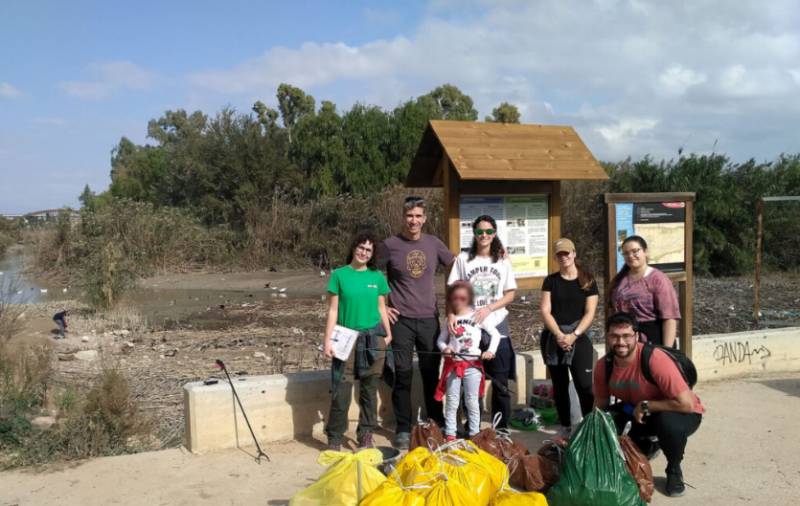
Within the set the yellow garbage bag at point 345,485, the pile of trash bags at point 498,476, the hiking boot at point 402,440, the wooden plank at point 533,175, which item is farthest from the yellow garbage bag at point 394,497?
the wooden plank at point 533,175

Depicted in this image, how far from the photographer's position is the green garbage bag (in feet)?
12.2

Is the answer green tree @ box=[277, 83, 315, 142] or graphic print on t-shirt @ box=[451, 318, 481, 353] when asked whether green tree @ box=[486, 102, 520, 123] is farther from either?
graphic print on t-shirt @ box=[451, 318, 481, 353]

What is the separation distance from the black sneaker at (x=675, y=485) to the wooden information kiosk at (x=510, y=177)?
120 inches

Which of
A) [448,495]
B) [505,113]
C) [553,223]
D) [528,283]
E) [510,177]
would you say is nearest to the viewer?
[448,495]

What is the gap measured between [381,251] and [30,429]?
118 inches

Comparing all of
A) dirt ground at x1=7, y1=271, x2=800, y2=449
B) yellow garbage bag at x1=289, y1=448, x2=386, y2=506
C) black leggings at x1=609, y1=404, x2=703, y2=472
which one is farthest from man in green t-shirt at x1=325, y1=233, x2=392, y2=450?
black leggings at x1=609, y1=404, x2=703, y2=472

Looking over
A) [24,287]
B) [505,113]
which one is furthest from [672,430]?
[505,113]

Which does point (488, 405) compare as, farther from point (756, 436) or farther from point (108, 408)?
point (108, 408)

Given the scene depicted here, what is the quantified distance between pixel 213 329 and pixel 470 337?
7.78m

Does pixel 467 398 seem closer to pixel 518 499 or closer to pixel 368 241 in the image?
pixel 368 241

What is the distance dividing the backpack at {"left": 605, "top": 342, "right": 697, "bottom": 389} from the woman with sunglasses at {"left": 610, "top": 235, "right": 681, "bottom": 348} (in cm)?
57

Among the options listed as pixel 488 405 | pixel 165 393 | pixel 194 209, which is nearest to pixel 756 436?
pixel 488 405

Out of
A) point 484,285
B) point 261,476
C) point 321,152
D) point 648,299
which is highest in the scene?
point 321,152

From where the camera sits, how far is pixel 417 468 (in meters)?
3.60
